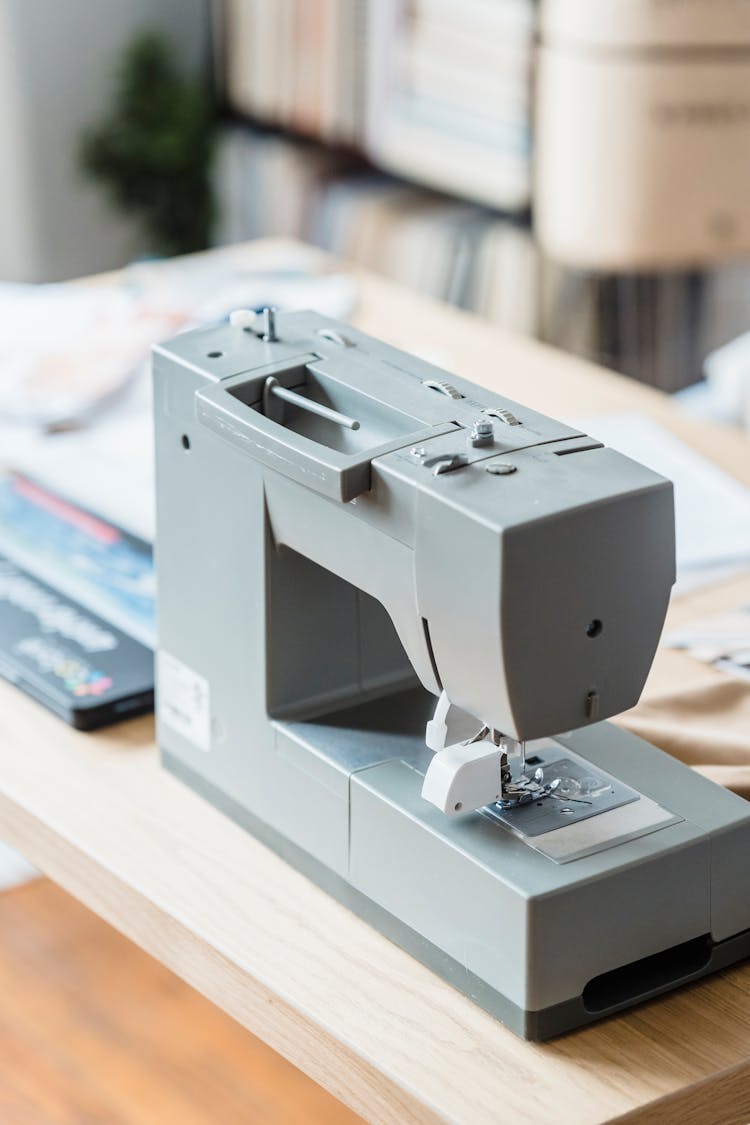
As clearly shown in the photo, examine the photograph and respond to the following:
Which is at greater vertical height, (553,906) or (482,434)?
(482,434)

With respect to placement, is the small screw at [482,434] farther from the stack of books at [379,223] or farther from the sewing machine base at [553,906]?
the stack of books at [379,223]

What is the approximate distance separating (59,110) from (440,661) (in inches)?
122

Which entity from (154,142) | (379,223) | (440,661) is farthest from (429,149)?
(440,661)

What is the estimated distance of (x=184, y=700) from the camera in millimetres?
1217

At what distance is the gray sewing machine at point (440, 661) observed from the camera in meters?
0.92

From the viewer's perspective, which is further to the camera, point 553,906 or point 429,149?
point 429,149

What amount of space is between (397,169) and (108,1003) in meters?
2.22

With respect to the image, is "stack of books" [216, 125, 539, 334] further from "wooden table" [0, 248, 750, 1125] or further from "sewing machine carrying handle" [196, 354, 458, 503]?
"sewing machine carrying handle" [196, 354, 458, 503]

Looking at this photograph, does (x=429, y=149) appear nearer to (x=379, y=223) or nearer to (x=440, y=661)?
(x=379, y=223)

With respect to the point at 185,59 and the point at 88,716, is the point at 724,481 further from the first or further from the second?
the point at 185,59

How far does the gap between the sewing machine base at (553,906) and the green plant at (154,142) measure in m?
2.86

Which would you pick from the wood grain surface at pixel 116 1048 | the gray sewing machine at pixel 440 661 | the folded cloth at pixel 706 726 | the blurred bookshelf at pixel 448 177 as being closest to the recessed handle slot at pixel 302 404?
the gray sewing machine at pixel 440 661

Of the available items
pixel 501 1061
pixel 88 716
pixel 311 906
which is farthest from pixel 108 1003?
pixel 501 1061

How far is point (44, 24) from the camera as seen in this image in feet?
12.1
